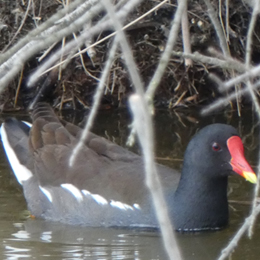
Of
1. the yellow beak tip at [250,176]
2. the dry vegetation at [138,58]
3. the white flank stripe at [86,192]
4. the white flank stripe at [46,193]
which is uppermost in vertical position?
the dry vegetation at [138,58]

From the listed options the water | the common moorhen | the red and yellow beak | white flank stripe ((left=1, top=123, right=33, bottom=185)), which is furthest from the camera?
white flank stripe ((left=1, top=123, right=33, bottom=185))

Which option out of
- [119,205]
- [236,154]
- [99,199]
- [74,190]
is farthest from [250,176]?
[74,190]

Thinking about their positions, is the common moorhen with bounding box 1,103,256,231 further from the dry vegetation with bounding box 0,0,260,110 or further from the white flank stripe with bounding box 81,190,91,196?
the dry vegetation with bounding box 0,0,260,110

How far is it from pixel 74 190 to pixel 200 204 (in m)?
0.85

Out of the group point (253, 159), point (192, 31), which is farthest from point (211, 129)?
point (192, 31)

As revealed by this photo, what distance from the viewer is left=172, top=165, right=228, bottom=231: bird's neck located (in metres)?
4.33

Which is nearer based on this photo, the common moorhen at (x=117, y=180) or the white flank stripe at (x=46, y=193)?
the common moorhen at (x=117, y=180)

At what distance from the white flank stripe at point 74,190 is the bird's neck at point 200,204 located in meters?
0.64

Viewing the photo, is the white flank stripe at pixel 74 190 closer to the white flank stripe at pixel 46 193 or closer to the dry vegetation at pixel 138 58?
the white flank stripe at pixel 46 193

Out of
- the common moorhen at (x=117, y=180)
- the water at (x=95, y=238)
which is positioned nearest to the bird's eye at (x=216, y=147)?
the common moorhen at (x=117, y=180)

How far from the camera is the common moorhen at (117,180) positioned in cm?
429

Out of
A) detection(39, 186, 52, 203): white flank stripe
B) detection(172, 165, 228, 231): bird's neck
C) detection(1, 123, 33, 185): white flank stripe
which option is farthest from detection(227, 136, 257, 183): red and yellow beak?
detection(1, 123, 33, 185): white flank stripe

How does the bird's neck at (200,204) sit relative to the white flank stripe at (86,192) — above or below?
below

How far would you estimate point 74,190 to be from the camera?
14.9 feet
